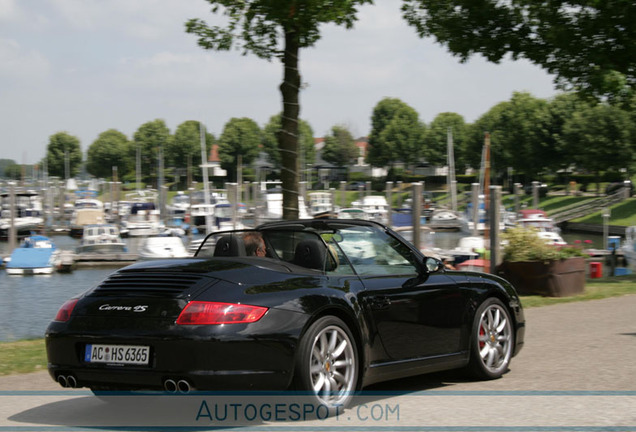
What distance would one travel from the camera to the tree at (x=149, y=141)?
500 feet

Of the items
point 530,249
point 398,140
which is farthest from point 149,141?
point 530,249

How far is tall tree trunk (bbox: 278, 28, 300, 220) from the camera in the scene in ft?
45.4

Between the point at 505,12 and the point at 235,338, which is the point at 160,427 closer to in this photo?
the point at 235,338

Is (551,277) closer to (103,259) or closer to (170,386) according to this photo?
(170,386)

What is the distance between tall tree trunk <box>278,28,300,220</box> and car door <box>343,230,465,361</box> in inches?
269

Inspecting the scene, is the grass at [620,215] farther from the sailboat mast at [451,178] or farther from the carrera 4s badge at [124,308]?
the carrera 4s badge at [124,308]

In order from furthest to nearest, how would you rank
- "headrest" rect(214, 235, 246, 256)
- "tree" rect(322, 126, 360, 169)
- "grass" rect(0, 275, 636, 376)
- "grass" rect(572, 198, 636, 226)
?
1. "tree" rect(322, 126, 360, 169)
2. "grass" rect(572, 198, 636, 226)
3. "grass" rect(0, 275, 636, 376)
4. "headrest" rect(214, 235, 246, 256)

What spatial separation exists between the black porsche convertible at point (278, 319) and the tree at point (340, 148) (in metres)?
142

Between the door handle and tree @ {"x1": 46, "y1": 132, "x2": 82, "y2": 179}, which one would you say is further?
tree @ {"x1": 46, "y1": 132, "x2": 82, "y2": 179}

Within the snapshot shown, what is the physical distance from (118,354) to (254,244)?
5.64 ft

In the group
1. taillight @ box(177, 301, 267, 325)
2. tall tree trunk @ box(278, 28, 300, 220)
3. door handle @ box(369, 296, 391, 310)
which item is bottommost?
door handle @ box(369, 296, 391, 310)

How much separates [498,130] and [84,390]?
102461mm

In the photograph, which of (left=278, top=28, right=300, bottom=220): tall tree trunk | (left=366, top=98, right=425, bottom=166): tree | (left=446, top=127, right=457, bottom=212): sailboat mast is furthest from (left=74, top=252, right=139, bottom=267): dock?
(left=366, top=98, right=425, bottom=166): tree

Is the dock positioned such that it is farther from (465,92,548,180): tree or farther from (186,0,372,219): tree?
(465,92,548,180): tree
